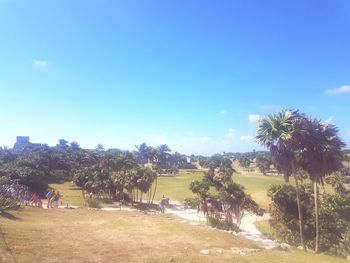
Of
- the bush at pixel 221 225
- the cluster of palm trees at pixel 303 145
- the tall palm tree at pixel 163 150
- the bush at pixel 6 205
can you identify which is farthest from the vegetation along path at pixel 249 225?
the tall palm tree at pixel 163 150

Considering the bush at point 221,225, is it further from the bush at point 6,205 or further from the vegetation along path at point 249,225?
the bush at point 6,205

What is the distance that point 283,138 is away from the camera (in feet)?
92.1

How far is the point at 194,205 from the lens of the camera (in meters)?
58.2

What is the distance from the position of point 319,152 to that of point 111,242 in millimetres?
17672

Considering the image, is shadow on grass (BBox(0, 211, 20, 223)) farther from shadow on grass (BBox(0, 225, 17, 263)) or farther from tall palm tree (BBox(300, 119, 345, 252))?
tall palm tree (BBox(300, 119, 345, 252))

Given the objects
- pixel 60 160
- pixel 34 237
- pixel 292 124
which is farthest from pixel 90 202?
pixel 60 160

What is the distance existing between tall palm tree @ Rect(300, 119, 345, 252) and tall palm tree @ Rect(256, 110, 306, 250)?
2.79 feet

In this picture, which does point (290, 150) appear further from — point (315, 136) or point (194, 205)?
point (194, 205)

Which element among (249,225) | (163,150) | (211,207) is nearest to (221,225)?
(211,207)

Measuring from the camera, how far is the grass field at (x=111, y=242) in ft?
61.3

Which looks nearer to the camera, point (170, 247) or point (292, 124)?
point (170, 247)

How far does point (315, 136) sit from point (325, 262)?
1033 centimetres

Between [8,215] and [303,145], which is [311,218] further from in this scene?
[8,215]

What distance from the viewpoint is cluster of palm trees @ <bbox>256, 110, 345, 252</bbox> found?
2867 cm
